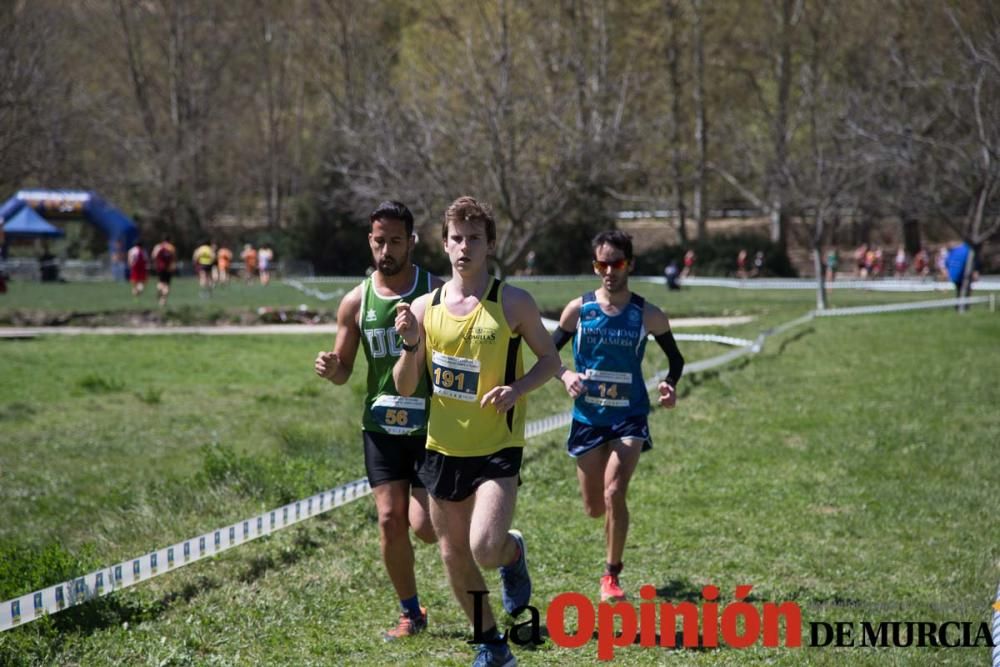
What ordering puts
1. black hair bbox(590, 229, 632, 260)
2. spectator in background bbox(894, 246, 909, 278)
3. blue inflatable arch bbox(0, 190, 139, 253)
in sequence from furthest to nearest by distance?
1. spectator in background bbox(894, 246, 909, 278)
2. blue inflatable arch bbox(0, 190, 139, 253)
3. black hair bbox(590, 229, 632, 260)

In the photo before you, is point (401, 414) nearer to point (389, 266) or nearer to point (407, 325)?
point (389, 266)

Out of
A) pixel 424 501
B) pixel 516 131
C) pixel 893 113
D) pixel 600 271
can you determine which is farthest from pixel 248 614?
pixel 893 113

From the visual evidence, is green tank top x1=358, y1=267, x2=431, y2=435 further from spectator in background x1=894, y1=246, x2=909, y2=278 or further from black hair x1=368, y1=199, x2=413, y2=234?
spectator in background x1=894, y1=246, x2=909, y2=278

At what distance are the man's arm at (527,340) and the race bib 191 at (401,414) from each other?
72cm

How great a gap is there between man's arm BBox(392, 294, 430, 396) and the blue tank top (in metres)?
1.89

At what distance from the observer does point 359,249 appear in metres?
63.1

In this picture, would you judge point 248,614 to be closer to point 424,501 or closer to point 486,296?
point 424,501

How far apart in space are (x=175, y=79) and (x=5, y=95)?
2086 inches

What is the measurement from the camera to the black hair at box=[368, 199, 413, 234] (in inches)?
254

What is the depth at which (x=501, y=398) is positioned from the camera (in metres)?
5.68

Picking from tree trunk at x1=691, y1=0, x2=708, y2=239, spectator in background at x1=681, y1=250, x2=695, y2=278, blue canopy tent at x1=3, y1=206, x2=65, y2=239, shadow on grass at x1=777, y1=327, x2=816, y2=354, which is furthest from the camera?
tree trunk at x1=691, y1=0, x2=708, y2=239

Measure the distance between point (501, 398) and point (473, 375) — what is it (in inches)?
8.3

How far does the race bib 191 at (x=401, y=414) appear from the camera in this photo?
6.42 meters

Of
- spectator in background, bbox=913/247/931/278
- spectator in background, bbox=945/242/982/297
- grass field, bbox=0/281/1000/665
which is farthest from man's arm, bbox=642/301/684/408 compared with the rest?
spectator in background, bbox=913/247/931/278
